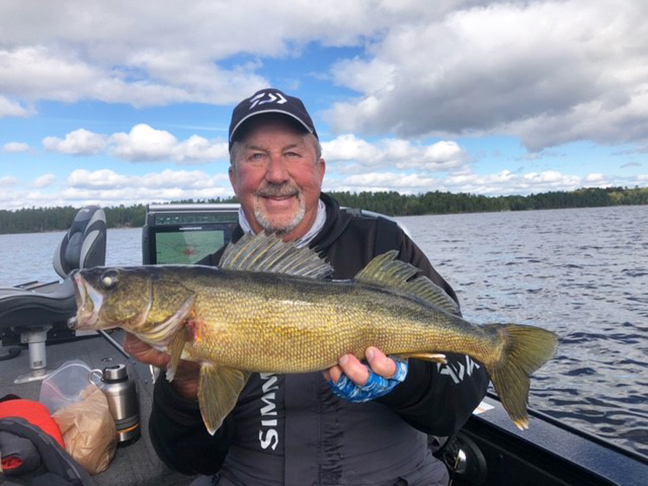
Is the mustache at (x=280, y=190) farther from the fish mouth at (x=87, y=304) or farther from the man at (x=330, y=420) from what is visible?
the fish mouth at (x=87, y=304)

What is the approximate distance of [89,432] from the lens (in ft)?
12.9

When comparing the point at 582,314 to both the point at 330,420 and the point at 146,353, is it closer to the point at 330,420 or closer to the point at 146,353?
the point at 330,420

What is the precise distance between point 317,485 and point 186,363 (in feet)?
3.39

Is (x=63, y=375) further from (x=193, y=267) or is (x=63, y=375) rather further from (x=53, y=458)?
(x=193, y=267)

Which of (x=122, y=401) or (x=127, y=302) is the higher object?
(x=127, y=302)

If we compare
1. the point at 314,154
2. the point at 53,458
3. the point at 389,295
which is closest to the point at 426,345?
the point at 389,295

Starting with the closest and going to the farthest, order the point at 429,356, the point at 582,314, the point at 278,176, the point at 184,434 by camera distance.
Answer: the point at 429,356 < the point at 184,434 < the point at 278,176 < the point at 582,314

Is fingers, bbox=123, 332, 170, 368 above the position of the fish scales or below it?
below

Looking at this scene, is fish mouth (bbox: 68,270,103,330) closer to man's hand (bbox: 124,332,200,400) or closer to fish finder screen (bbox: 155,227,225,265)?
man's hand (bbox: 124,332,200,400)

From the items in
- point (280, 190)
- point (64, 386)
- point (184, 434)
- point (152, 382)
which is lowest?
point (152, 382)

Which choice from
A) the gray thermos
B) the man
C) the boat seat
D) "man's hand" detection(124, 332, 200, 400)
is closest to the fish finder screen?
the boat seat

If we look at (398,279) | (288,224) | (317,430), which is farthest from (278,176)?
(317,430)

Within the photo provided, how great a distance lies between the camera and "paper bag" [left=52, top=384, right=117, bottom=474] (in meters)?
3.87

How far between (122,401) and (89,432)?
442 mm
